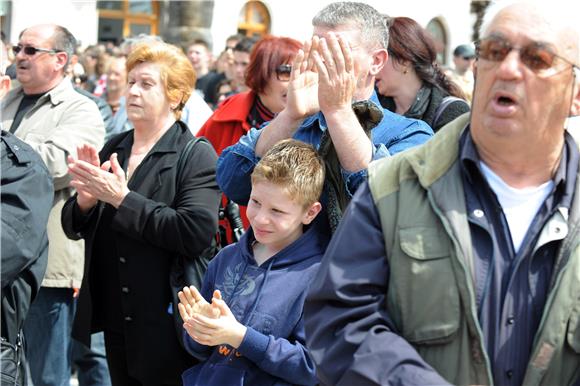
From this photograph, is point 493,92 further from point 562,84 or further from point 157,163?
point 157,163

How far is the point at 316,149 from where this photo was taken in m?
3.54

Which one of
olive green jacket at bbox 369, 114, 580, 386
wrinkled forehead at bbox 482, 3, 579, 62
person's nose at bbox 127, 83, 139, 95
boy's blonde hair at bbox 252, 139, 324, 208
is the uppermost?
wrinkled forehead at bbox 482, 3, 579, 62

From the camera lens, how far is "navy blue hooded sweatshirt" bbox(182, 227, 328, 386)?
3381mm

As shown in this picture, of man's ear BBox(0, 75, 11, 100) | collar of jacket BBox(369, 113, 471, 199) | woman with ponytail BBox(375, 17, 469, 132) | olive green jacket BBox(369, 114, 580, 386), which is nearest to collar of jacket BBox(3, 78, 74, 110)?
man's ear BBox(0, 75, 11, 100)

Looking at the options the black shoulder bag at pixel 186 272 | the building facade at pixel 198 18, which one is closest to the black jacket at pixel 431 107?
the black shoulder bag at pixel 186 272

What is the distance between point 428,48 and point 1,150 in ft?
7.37

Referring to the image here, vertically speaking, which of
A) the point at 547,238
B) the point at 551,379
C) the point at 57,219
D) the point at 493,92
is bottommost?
the point at 57,219

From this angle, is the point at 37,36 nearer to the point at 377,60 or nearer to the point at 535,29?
the point at 377,60

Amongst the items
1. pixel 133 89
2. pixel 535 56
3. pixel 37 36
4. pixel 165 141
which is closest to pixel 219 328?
pixel 535 56

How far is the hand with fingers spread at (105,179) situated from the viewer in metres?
4.48

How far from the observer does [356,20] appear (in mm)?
3664

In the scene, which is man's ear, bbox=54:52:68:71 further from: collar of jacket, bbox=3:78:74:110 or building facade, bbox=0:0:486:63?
building facade, bbox=0:0:486:63

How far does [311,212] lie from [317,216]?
8 cm

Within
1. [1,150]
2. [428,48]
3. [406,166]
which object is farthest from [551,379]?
[428,48]
